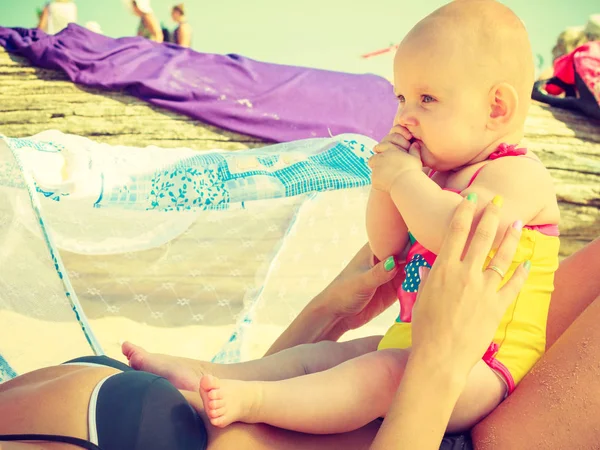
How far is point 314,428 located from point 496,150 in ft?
2.15

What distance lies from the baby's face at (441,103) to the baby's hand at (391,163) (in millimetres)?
39

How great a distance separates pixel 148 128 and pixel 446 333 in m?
3.34

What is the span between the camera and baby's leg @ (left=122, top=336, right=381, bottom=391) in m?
1.39

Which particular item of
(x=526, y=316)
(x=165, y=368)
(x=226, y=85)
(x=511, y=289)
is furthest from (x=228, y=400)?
(x=226, y=85)

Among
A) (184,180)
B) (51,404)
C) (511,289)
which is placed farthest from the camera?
(184,180)

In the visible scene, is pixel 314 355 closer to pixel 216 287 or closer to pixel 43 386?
pixel 43 386

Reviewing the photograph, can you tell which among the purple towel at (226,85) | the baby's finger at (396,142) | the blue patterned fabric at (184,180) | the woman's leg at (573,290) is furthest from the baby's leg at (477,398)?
the purple towel at (226,85)

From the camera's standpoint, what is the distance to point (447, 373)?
3.28 feet

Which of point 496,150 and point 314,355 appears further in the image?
point 314,355

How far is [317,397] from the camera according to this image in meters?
1.16

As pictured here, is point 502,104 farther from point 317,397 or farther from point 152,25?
point 152,25

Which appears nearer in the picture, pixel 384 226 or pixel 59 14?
pixel 384 226

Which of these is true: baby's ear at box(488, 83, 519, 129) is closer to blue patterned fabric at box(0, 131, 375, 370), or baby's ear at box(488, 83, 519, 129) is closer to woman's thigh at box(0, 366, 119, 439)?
woman's thigh at box(0, 366, 119, 439)

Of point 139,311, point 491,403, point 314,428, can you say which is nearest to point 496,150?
point 491,403
